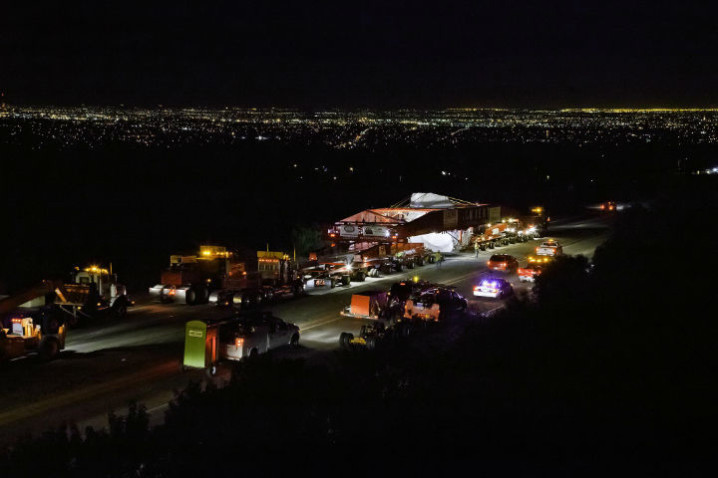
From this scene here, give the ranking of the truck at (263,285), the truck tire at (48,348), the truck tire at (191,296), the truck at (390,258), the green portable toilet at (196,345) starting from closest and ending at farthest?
the green portable toilet at (196,345), the truck tire at (48,348), the truck at (263,285), the truck tire at (191,296), the truck at (390,258)

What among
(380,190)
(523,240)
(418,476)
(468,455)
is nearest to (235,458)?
(418,476)

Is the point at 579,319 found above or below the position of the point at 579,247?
above

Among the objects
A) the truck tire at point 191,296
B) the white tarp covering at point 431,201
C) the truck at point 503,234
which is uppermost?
the white tarp covering at point 431,201

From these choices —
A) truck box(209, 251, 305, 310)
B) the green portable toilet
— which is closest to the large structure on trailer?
truck box(209, 251, 305, 310)

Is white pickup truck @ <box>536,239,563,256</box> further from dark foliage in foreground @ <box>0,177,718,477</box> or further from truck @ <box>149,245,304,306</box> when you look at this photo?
dark foliage in foreground @ <box>0,177,718,477</box>

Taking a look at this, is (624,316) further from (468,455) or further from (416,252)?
(416,252)

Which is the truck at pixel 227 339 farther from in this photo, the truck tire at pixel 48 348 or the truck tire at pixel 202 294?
the truck tire at pixel 202 294

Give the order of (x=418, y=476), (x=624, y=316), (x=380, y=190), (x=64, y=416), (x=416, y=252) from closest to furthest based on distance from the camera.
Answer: (x=418, y=476)
(x=624, y=316)
(x=64, y=416)
(x=416, y=252)
(x=380, y=190)

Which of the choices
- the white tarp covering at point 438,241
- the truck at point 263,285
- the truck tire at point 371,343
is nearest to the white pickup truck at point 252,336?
the truck tire at point 371,343
